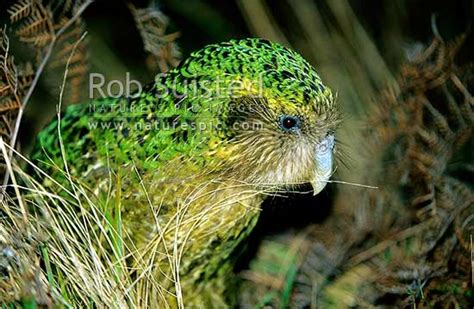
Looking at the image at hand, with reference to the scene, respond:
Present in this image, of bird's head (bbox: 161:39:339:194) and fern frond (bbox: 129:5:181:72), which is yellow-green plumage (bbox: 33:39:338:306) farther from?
fern frond (bbox: 129:5:181:72)

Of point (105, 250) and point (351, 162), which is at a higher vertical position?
point (105, 250)

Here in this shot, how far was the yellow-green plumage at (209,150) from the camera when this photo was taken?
2.86 m

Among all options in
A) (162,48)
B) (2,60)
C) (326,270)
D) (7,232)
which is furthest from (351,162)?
(7,232)

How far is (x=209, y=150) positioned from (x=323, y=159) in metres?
0.38

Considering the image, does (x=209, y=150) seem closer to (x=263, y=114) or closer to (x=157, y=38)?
(x=263, y=114)

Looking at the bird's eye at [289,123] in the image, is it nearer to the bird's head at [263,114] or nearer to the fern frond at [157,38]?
the bird's head at [263,114]

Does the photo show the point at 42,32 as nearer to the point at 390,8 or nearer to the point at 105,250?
the point at 105,250

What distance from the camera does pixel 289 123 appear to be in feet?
9.49

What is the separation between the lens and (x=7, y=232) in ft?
8.91

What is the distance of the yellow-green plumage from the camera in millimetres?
2861

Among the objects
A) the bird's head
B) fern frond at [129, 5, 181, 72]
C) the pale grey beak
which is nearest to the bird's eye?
the bird's head

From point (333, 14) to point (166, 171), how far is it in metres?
2.45

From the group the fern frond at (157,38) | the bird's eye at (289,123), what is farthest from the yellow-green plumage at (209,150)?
the fern frond at (157,38)

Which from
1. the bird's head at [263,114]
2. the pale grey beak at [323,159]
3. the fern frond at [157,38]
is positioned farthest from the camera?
the fern frond at [157,38]
